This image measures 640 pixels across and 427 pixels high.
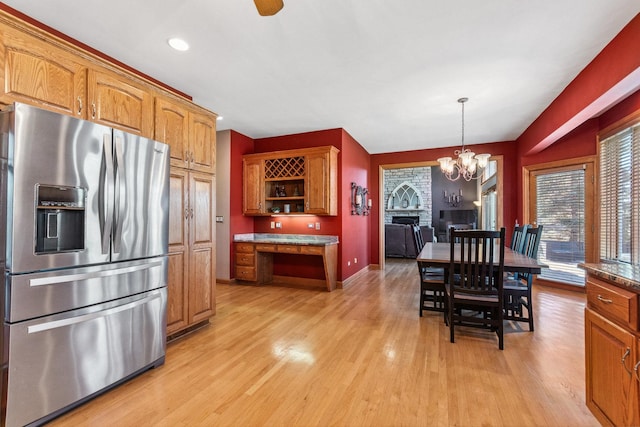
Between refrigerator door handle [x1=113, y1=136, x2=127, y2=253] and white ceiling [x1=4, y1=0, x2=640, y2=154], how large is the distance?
1.08 meters

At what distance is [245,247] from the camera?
494 cm

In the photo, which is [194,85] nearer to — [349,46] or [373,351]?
[349,46]

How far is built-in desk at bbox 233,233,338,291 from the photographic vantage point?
4.54m

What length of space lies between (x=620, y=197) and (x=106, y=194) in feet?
18.2

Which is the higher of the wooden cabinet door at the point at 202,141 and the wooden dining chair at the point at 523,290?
the wooden cabinet door at the point at 202,141

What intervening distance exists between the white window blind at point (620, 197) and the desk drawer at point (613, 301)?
2641mm

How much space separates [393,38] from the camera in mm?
2404

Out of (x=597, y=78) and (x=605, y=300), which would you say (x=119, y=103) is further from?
(x=597, y=78)

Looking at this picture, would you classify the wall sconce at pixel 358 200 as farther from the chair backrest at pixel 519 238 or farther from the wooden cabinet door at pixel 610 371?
the wooden cabinet door at pixel 610 371

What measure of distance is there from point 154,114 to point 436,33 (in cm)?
254

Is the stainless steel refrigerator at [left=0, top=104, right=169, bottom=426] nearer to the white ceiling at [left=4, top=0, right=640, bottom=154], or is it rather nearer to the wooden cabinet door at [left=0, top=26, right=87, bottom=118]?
the wooden cabinet door at [left=0, top=26, right=87, bottom=118]

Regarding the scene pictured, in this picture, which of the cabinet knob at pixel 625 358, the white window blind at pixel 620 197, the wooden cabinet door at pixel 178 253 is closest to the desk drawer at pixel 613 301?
the cabinet knob at pixel 625 358

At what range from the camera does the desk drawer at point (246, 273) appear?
488cm

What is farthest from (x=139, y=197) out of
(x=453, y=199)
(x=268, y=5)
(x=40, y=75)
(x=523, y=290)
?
(x=453, y=199)
